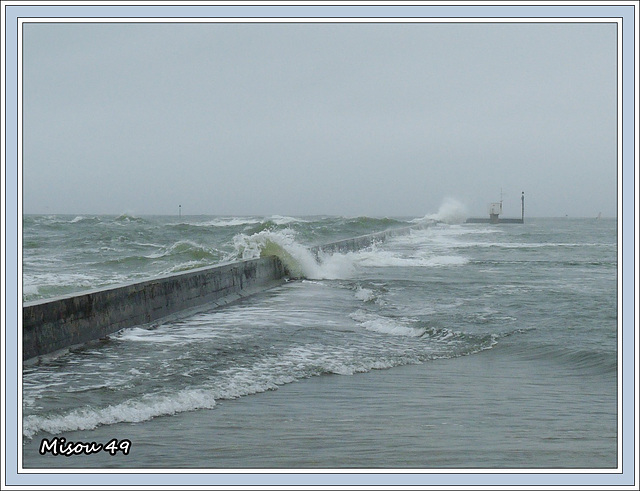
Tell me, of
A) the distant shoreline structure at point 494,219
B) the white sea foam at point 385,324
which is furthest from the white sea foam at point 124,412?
the distant shoreline structure at point 494,219

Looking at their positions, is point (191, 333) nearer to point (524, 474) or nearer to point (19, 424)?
point (19, 424)

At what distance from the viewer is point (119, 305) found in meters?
7.67

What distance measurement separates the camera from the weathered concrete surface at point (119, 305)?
614 cm

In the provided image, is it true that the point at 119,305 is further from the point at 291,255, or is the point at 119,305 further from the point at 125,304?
the point at 291,255

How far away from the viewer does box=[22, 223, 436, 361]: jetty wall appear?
6.16 meters

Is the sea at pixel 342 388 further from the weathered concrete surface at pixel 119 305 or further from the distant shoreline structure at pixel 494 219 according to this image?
the distant shoreline structure at pixel 494 219

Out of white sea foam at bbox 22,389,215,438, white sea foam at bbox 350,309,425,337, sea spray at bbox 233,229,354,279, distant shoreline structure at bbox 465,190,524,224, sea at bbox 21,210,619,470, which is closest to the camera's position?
sea at bbox 21,210,619,470

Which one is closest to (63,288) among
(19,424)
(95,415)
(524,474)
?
(95,415)

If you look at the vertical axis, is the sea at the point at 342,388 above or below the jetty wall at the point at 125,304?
below

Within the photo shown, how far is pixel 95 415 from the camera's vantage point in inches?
182

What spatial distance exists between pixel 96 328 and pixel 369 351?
8.60ft

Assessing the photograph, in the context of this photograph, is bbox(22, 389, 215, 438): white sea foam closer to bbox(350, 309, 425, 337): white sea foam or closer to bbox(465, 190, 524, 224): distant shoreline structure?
bbox(350, 309, 425, 337): white sea foam

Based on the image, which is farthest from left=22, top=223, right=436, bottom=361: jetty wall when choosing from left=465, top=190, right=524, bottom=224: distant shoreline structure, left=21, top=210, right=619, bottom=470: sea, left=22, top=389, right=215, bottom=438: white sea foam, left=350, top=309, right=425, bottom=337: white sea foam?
left=465, top=190, right=524, bottom=224: distant shoreline structure

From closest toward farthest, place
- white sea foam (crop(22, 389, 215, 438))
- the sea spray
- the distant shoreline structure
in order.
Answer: white sea foam (crop(22, 389, 215, 438))
the sea spray
the distant shoreline structure
